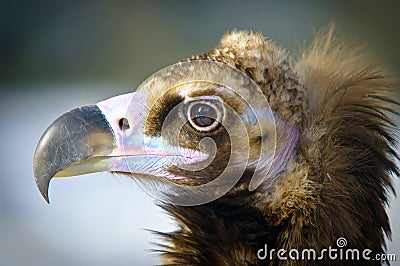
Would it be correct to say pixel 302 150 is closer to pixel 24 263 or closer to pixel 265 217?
pixel 265 217

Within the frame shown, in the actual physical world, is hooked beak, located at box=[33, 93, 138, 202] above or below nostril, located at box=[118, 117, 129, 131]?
below

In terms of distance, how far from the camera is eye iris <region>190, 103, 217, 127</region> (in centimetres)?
176

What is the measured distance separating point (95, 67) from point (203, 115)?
17.3ft

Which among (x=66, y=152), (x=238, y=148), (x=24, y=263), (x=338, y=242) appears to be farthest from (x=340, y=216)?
(x=24, y=263)

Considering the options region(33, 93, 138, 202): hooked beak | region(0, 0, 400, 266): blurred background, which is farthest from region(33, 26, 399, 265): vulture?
region(0, 0, 400, 266): blurred background

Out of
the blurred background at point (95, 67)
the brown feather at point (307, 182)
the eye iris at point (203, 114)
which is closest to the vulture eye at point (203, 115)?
the eye iris at point (203, 114)

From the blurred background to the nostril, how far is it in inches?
88.7

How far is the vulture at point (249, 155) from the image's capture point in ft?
5.67

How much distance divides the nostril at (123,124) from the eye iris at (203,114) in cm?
16

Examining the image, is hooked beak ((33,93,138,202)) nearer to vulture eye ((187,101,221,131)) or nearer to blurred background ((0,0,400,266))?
vulture eye ((187,101,221,131))

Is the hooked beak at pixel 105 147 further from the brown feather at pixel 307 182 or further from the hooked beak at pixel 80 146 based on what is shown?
the brown feather at pixel 307 182

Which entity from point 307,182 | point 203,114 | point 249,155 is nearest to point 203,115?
point 203,114

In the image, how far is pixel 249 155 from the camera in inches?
70.2

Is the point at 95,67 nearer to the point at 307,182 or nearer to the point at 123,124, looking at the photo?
the point at 123,124
